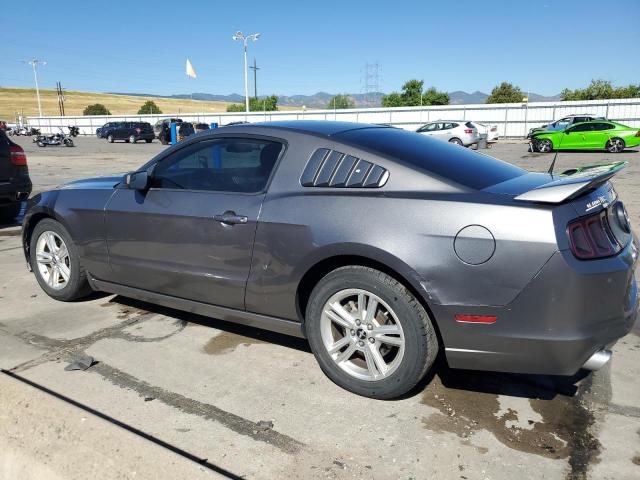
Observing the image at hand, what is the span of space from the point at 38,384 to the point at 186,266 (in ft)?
3.66

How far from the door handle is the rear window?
78 cm

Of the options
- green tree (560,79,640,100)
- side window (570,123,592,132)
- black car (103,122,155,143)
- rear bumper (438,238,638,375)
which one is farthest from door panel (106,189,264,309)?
green tree (560,79,640,100)

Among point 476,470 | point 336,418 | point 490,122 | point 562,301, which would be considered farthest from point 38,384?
point 490,122

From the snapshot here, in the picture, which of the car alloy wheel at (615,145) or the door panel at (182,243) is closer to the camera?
the door panel at (182,243)

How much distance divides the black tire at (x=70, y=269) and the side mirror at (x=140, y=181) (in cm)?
93

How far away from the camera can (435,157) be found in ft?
10.5

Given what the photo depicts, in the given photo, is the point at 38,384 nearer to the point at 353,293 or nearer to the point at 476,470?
the point at 353,293

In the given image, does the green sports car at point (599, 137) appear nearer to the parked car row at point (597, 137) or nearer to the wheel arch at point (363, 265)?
the parked car row at point (597, 137)

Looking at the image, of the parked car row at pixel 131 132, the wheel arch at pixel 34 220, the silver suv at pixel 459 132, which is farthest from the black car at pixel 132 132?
the wheel arch at pixel 34 220

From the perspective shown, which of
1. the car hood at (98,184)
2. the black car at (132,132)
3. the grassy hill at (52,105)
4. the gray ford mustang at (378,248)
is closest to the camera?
the gray ford mustang at (378,248)

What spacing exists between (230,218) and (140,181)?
90 cm

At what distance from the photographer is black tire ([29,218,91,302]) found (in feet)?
14.3

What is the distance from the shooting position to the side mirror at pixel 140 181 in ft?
12.4

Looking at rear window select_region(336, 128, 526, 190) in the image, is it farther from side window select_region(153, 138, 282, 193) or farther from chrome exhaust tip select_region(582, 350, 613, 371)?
chrome exhaust tip select_region(582, 350, 613, 371)
